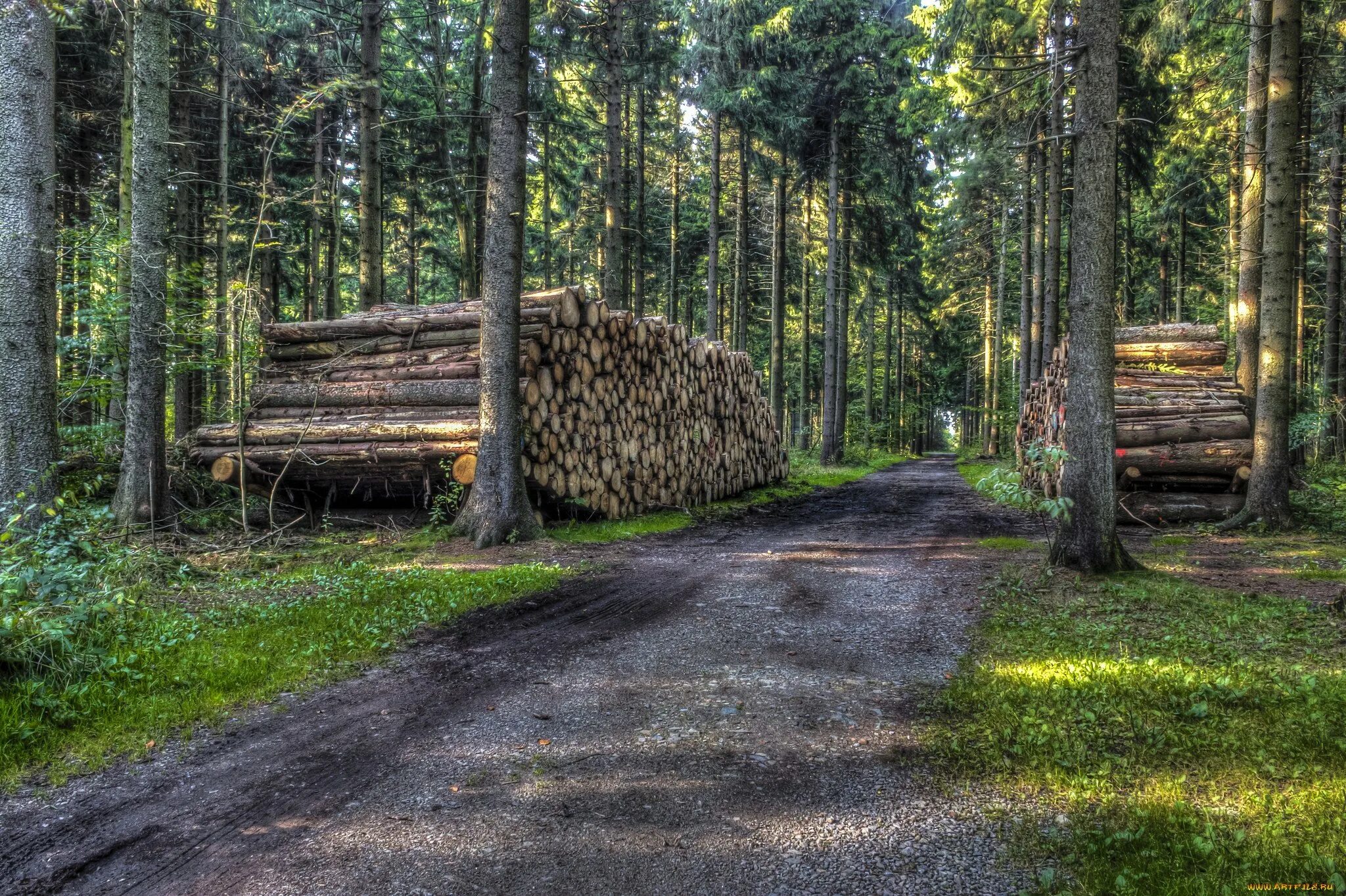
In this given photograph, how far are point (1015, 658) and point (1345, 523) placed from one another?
9009 millimetres

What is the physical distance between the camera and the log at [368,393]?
1101cm

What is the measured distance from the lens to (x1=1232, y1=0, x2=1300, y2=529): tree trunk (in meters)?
9.92

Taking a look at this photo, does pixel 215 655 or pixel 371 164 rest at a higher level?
pixel 371 164

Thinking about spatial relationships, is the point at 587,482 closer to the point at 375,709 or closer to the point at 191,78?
the point at 375,709

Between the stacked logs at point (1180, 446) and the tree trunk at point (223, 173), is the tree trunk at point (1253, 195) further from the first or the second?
the tree trunk at point (223, 173)

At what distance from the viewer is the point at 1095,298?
23.2 feet

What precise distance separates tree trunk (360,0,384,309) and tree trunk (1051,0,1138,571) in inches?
477

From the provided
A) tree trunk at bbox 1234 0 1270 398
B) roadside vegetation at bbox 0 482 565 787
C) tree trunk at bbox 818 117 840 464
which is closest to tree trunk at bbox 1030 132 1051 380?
tree trunk at bbox 818 117 840 464

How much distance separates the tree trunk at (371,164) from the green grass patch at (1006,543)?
1174cm

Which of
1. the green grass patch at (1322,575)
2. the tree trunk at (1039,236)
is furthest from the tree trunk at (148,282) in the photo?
the tree trunk at (1039,236)

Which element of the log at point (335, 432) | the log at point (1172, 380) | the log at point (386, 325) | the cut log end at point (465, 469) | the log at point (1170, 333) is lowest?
the cut log end at point (465, 469)

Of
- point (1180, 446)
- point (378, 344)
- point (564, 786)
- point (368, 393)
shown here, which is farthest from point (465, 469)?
point (1180, 446)

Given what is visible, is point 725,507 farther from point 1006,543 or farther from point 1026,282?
point 1026,282

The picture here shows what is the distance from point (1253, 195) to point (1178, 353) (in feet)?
9.57
